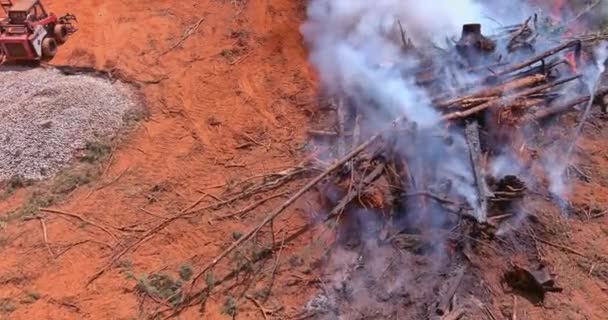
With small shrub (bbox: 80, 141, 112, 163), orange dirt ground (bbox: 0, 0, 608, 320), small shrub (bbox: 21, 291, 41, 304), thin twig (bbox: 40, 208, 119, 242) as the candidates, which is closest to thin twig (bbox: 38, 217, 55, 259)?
orange dirt ground (bbox: 0, 0, 608, 320)

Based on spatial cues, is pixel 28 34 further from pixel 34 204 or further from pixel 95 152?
pixel 34 204

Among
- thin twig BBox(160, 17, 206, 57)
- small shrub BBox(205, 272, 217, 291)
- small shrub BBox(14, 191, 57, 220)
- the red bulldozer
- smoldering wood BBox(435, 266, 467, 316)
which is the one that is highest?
the red bulldozer

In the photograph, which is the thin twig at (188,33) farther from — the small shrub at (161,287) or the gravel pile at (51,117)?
the small shrub at (161,287)

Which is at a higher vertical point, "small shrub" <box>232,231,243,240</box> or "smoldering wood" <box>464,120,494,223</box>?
"smoldering wood" <box>464,120,494,223</box>

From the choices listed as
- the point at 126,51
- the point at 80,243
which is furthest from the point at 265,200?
the point at 126,51

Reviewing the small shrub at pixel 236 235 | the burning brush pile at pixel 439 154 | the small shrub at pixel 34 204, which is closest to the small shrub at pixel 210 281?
the small shrub at pixel 236 235

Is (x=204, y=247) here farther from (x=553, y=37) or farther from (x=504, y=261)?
(x=553, y=37)

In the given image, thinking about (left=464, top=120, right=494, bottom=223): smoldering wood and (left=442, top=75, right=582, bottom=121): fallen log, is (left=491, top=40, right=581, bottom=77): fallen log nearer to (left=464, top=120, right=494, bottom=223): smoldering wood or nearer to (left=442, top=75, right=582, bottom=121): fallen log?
(left=442, top=75, right=582, bottom=121): fallen log
